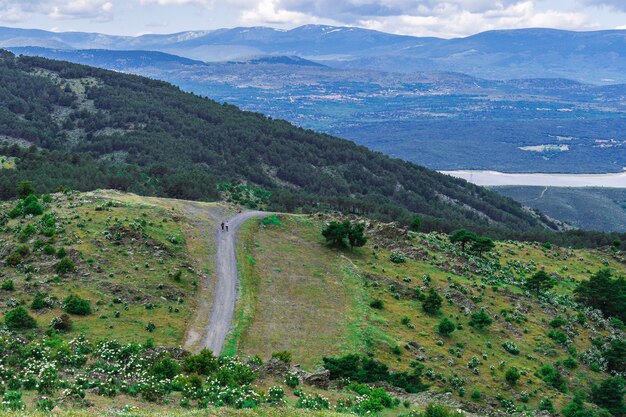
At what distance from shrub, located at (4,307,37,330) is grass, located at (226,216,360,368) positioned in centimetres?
1324

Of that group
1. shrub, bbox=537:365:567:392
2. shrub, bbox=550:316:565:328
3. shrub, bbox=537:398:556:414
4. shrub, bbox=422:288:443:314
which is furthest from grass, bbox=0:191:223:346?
shrub, bbox=550:316:565:328

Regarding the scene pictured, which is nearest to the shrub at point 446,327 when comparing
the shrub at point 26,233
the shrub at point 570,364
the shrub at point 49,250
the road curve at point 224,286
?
the shrub at point 570,364

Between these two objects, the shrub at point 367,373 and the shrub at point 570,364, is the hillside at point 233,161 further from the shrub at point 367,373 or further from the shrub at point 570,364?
the shrub at point 367,373

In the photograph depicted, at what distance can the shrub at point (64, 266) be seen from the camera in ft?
160

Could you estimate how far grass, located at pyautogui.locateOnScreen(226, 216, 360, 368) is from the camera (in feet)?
145

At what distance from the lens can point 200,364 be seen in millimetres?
35281

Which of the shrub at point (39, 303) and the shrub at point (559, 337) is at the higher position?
the shrub at point (39, 303)

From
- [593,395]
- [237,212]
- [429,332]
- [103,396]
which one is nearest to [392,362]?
[429,332]

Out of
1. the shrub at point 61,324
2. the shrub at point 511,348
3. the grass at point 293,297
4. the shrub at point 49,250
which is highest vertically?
the shrub at point 49,250

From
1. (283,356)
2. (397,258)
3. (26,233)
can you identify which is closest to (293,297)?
(283,356)

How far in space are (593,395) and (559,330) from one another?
13357 millimetres

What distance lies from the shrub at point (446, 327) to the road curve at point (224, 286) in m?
17.7

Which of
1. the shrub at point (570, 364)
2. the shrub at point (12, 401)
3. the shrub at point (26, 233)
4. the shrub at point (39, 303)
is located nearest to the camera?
the shrub at point (12, 401)

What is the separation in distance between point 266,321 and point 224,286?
24.6 feet
